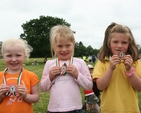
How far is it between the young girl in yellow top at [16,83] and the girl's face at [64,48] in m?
0.48

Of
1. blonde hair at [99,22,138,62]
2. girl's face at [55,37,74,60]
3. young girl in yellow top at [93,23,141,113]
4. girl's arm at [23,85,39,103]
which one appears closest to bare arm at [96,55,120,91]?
young girl in yellow top at [93,23,141,113]

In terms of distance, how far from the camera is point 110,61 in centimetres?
305

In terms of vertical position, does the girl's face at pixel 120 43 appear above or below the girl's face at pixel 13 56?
above

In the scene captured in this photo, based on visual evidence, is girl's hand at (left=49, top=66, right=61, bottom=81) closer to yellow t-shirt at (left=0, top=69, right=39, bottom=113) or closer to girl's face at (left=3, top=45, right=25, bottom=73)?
yellow t-shirt at (left=0, top=69, right=39, bottom=113)

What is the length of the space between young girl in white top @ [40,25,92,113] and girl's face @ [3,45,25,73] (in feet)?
1.36

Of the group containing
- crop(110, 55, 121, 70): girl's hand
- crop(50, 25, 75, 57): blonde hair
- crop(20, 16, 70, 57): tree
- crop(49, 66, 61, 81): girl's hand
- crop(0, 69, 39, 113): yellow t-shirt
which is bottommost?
crop(0, 69, 39, 113): yellow t-shirt

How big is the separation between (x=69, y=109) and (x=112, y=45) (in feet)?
3.47

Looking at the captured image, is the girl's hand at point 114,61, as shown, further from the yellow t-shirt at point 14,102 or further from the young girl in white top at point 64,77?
the yellow t-shirt at point 14,102

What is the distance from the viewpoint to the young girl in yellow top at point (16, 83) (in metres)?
2.94

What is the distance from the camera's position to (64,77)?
320 centimetres

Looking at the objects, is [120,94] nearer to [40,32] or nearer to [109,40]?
[109,40]

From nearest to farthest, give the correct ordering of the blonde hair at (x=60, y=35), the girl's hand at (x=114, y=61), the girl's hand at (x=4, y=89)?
the girl's hand at (x=4, y=89) → the girl's hand at (x=114, y=61) → the blonde hair at (x=60, y=35)

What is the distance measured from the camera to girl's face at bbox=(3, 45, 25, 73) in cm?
314

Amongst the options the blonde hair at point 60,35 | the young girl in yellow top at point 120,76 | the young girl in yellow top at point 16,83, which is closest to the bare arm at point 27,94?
the young girl in yellow top at point 16,83
